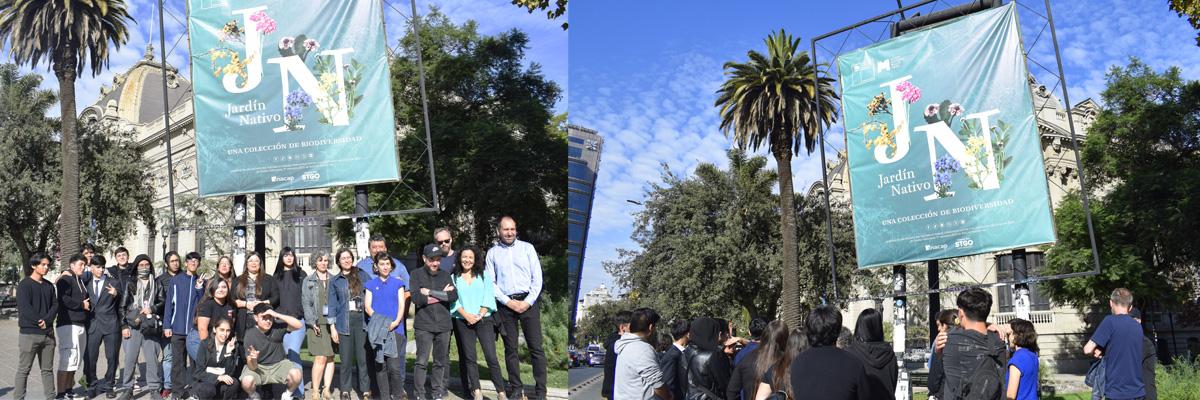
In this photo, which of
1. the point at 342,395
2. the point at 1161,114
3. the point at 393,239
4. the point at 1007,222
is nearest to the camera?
the point at 342,395

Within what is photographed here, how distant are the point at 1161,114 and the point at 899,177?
2437 cm

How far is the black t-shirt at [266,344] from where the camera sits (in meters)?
9.45

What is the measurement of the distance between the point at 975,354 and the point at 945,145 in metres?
8.58

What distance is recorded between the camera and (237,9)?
1277 centimetres

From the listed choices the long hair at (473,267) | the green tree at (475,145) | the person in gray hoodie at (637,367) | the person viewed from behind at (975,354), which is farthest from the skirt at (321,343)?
the green tree at (475,145)

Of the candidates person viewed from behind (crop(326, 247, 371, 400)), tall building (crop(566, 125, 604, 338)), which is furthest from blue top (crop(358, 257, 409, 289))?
tall building (crop(566, 125, 604, 338))

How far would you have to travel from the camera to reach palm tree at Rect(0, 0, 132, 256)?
13.5m

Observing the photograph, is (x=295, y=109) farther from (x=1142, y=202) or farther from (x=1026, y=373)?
(x=1142, y=202)

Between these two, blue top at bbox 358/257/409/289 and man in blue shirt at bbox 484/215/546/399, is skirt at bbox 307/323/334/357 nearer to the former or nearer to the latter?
blue top at bbox 358/257/409/289

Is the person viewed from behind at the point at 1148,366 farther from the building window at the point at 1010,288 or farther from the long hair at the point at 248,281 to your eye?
the building window at the point at 1010,288

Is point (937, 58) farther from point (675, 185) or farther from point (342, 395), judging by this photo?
point (675, 185)

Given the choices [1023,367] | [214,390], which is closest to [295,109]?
[214,390]

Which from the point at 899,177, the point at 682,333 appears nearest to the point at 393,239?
the point at 899,177

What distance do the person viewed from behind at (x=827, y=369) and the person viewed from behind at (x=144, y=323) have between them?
8.19 metres
